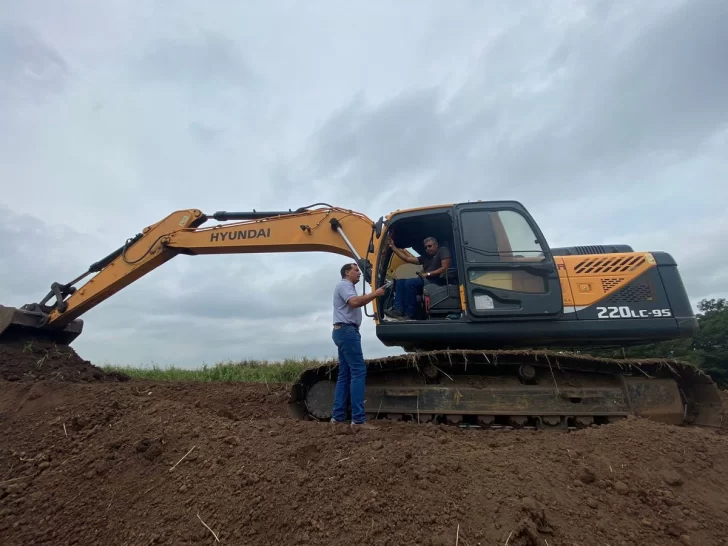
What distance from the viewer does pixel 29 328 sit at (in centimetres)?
806

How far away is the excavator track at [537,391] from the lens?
4.92 metres

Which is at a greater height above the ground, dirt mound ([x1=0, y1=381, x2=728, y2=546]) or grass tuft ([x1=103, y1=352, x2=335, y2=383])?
grass tuft ([x1=103, y1=352, x2=335, y2=383])

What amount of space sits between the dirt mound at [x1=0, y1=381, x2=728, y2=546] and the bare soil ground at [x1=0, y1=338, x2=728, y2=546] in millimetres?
10

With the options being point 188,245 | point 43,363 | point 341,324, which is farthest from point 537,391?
point 43,363

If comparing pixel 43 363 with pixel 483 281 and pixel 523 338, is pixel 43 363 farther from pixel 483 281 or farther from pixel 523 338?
pixel 523 338

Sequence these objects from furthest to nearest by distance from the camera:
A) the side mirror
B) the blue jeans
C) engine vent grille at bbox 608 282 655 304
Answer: the side mirror, engine vent grille at bbox 608 282 655 304, the blue jeans

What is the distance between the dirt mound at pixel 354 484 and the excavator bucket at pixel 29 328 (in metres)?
3.84

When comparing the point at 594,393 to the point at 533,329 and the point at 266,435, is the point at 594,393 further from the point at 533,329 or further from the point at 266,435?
the point at 266,435

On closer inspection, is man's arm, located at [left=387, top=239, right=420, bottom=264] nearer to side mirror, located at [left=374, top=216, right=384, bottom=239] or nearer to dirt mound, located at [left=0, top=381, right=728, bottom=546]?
side mirror, located at [left=374, top=216, right=384, bottom=239]

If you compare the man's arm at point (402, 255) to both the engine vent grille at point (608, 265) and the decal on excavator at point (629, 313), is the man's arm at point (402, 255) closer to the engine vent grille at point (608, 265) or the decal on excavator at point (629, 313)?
Result: the engine vent grille at point (608, 265)

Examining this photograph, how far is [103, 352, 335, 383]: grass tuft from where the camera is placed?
10625 mm

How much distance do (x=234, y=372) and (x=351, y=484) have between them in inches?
337

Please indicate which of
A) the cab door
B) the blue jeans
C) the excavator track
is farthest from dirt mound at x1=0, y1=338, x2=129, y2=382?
the cab door

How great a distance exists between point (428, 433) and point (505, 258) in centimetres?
219
